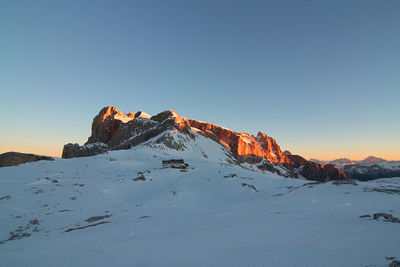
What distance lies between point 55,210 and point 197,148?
79.1 meters

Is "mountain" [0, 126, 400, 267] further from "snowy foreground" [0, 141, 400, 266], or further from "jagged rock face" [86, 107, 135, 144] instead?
"jagged rock face" [86, 107, 135, 144]

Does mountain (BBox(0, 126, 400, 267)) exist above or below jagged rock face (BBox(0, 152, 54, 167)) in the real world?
below

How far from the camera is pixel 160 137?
94562 millimetres

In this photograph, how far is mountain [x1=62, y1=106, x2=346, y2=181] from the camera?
10311cm

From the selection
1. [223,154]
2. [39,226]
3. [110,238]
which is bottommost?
[39,226]

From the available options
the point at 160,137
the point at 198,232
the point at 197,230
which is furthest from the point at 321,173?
the point at 198,232

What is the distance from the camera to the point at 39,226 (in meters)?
16.1

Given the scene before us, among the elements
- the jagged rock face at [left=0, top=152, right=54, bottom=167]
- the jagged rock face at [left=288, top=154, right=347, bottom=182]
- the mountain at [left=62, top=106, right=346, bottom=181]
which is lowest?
the jagged rock face at [left=288, top=154, right=347, bottom=182]

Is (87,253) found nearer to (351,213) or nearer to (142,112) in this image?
(351,213)

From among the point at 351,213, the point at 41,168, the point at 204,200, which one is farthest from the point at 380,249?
the point at 41,168

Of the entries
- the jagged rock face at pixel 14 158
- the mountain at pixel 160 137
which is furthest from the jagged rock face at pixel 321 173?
the jagged rock face at pixel 14 158

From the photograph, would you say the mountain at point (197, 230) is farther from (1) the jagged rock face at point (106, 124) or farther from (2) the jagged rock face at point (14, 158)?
(1) the jagged rock face at point (106, 124)

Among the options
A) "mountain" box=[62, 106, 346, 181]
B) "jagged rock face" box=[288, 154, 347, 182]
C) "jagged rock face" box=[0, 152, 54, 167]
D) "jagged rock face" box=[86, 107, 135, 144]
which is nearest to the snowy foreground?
"jagged rock face" box=[0, 152, 54, 167]

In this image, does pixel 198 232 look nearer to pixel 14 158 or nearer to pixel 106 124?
pixel 14 158
